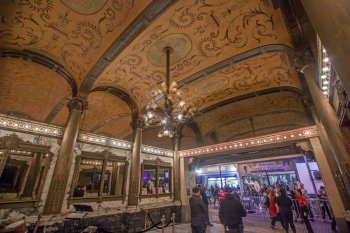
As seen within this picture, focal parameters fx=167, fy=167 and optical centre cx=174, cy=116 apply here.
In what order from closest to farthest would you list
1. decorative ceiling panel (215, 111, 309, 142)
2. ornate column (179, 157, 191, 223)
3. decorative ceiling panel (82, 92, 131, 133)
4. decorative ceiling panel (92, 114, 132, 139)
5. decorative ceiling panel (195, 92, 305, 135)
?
decorative ceiling panel (82, 92, 131, 133), decorative ceiling panel (195, 92, 305, 135), ornate column (179, 157, 191, 223), decorative ceiling panel (215, 111, 309, 142), decorative ceiling panel (92, 114, 132, 139)

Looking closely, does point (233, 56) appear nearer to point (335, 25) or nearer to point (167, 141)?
point (335, 25)

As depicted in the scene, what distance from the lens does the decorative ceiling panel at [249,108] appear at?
7980 mm

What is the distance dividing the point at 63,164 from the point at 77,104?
207cm

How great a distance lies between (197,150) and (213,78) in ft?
12.3

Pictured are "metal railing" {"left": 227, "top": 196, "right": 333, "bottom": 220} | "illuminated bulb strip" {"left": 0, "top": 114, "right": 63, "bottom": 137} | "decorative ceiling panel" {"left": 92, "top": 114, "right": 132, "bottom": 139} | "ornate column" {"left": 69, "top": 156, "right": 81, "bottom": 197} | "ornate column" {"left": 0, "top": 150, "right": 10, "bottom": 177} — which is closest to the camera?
"ornate column" {"left": 0, "top": 150, "right": 10, "bottom": 177}

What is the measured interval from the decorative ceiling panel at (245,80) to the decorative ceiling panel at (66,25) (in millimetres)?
3725

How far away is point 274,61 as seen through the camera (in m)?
5.90

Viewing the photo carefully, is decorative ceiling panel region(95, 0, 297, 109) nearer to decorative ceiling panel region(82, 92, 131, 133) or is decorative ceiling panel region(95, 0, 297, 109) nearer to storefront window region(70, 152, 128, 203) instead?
decorative ceiling panel region(82, 92, 131, 133)

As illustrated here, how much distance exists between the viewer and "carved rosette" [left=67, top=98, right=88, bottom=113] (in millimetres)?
5859

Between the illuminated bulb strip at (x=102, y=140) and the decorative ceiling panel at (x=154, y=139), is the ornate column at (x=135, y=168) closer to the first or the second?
the illuminated bulb strip at (x=102, y=140)

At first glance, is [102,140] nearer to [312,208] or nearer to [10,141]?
[10,141]

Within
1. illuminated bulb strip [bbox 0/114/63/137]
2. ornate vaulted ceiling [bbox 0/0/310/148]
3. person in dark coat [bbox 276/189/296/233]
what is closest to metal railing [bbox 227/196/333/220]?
person in dark coat [bbox 276/189/296/233]

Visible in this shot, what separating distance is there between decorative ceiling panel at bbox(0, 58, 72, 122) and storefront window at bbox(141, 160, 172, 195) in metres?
4.91

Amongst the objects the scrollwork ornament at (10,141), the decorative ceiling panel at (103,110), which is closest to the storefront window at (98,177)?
the scrollwork ornament at (10,141)
